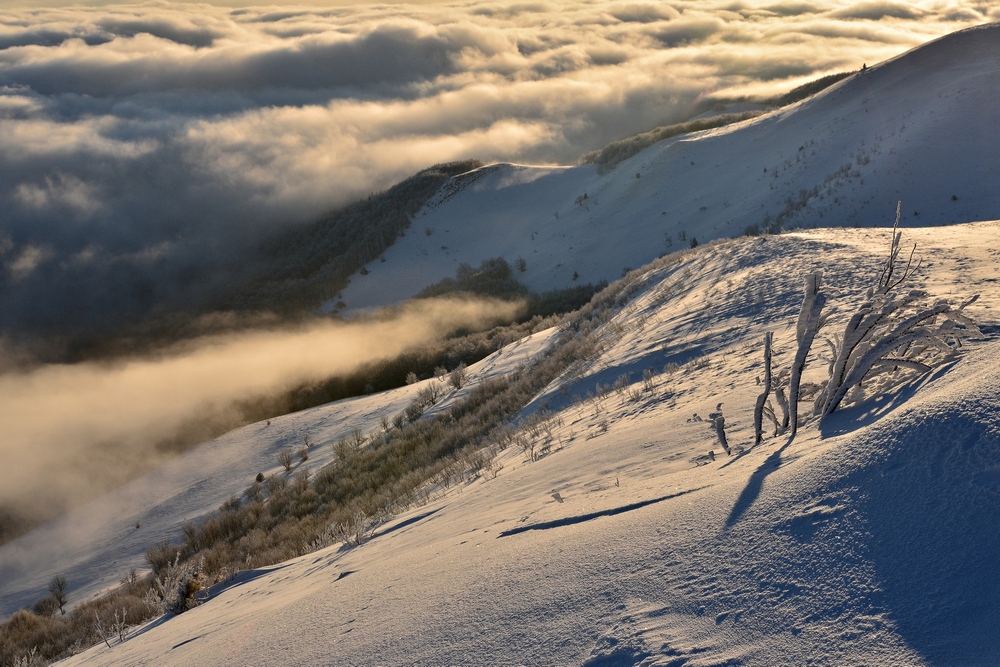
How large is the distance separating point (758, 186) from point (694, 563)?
1944 centimetres

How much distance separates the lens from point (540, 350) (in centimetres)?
1329

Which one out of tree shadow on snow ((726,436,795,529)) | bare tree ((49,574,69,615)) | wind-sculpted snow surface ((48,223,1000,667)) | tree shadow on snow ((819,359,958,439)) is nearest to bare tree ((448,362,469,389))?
bare tree ((49,574,69,615))

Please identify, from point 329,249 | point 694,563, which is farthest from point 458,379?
point 329,249

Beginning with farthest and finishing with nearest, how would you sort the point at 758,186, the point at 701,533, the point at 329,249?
the point at 329,249 < the point at 758,186 < the point at 701,533

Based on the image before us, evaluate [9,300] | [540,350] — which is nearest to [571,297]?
[540,350]

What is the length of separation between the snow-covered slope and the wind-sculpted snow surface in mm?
10625

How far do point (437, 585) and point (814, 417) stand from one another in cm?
228

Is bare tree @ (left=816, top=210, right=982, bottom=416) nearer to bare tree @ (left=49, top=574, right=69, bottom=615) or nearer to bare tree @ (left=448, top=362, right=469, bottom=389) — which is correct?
bare tree @ (left=448, top=362, right=469, bottom=389)

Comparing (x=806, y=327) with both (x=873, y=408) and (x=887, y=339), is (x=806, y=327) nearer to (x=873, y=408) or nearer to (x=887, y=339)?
(x=887, y=339)

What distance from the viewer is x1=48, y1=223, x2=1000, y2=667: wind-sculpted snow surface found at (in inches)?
69.0

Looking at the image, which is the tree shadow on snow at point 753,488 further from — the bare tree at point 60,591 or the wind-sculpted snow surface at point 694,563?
the bare tree at point 60,591

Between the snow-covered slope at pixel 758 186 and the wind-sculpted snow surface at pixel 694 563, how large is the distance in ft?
34.9

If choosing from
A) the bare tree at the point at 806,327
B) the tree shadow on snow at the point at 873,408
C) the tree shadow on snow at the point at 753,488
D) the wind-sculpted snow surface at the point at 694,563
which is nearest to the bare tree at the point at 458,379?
the wind-sculpted snow surface at the point at 694,563

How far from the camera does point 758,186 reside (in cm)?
1944
